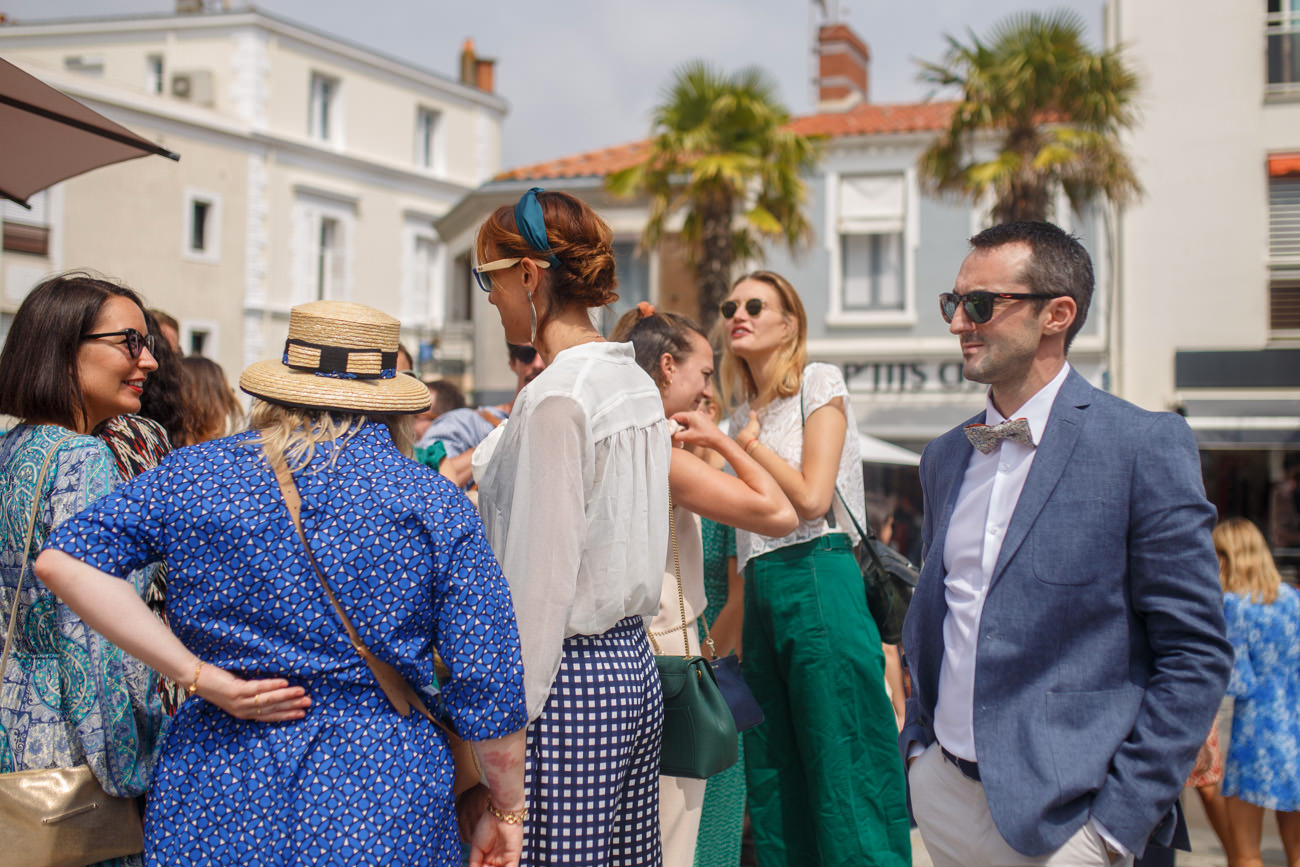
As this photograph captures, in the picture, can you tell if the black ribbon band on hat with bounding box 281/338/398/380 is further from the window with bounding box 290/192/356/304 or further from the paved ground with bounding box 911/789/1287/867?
the window with bounding box 290/192/356/304

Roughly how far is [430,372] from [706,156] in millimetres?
11982

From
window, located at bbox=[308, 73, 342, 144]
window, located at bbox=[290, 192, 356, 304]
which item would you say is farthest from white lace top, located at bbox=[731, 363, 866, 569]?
window, located at bbox=[308, 73, 342, 144]

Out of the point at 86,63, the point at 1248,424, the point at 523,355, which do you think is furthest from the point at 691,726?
the point at 86,63

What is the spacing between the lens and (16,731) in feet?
8.03

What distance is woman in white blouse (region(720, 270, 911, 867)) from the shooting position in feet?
11.7

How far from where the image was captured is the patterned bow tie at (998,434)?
2.34 metres

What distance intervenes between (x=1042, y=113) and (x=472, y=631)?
15463 millimetres

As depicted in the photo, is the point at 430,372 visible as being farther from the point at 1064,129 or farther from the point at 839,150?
the point at 1064,129

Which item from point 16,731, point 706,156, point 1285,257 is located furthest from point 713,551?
point 1285,257

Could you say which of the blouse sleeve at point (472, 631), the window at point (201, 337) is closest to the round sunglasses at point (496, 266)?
the blouse sleeve at point (472, 631)

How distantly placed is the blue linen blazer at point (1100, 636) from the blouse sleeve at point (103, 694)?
5.94ft

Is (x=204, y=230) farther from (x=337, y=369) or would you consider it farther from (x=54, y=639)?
(x=337, y=369)

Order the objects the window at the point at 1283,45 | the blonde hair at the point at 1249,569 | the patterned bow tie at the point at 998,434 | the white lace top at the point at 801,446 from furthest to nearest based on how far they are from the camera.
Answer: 1. the window at the point at 1283,45
2. the blonde hair at the point at 1249,569
3. the white lace top at the point at 801,446
4. the patterned bow tie at the point at 998,434

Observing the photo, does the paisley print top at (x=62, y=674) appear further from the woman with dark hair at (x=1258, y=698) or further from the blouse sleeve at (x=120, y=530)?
the woman with dark hair at (x=1258, y=698)
